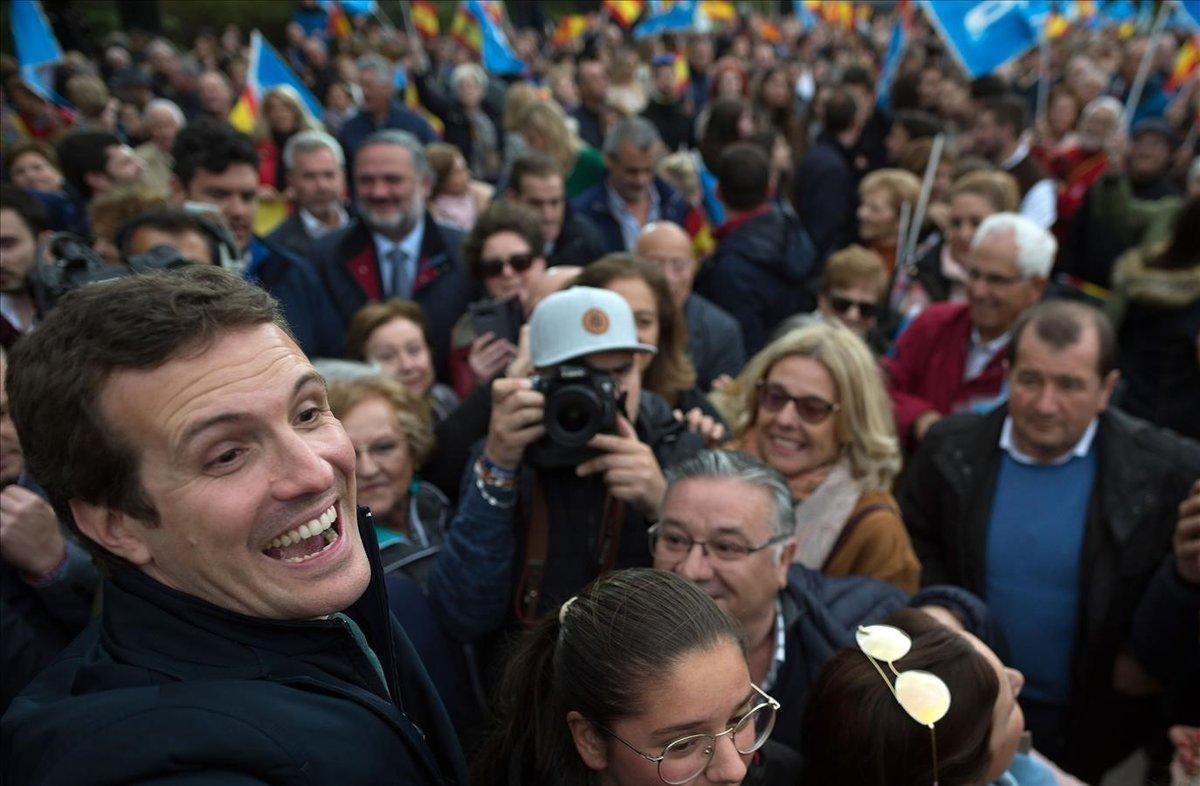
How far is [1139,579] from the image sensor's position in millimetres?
2717

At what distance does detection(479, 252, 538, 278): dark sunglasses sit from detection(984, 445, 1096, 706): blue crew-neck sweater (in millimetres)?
2111

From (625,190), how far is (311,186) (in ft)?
6.03

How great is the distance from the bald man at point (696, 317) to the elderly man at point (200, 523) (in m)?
2.84

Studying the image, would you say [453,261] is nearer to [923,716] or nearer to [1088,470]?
[1088,470]

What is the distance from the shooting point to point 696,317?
408cm

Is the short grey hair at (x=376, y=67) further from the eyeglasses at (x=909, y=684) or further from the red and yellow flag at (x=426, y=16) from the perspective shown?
the red and yellow flag at (x=426, y=16)

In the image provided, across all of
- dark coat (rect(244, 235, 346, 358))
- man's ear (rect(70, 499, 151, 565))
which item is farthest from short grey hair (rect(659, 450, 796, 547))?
dark coat (rect(244, 235, 346, 358))

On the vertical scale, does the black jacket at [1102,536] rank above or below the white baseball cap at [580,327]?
below

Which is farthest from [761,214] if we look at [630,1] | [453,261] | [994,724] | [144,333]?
[630,1]

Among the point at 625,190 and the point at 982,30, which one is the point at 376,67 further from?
the point at 982,30

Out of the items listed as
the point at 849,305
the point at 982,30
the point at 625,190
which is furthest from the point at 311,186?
the point at 982,30

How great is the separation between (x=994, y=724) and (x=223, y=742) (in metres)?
1.52

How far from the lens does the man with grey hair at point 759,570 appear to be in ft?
6.94

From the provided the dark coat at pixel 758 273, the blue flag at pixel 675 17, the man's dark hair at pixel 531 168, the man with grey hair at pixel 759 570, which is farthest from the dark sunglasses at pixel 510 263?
the blue flag at pixel 675 17
